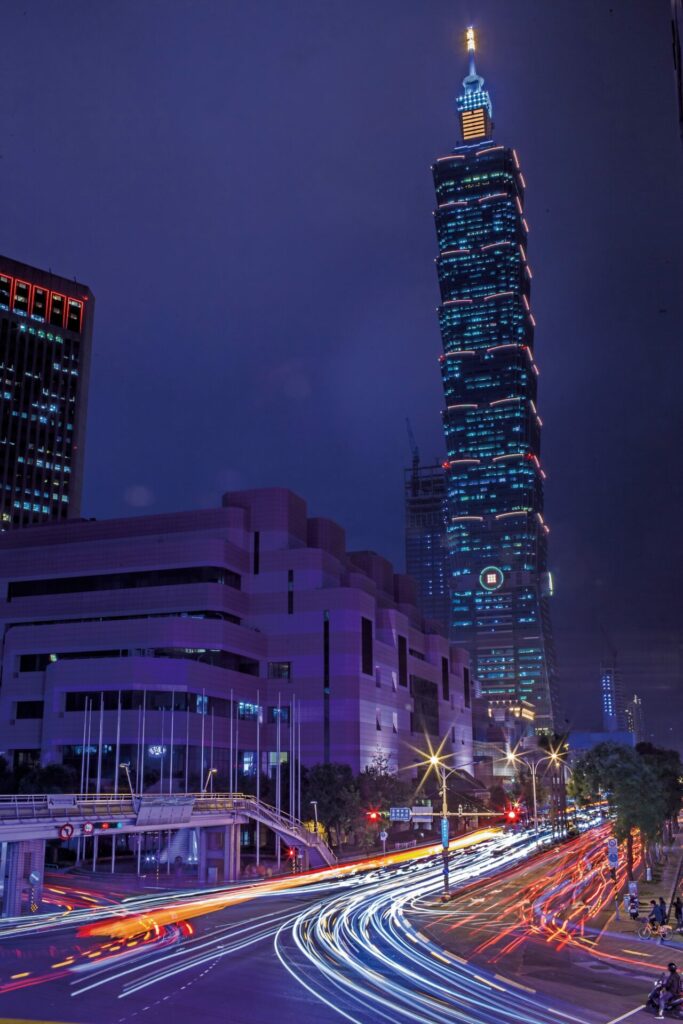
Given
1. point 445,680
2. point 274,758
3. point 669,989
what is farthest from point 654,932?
point 445,680

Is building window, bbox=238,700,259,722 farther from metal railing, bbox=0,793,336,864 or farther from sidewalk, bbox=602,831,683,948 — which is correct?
sidewalk, bbox=602,831,683,948

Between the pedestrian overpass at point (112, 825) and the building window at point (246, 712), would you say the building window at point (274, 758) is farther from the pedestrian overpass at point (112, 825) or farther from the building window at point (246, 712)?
the pedestrian overpass at point (112, 825)

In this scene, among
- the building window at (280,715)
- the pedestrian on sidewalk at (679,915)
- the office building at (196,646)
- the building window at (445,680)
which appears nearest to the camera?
the pedestrian on sidewalk at (679,915)

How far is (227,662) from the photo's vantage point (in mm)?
126812

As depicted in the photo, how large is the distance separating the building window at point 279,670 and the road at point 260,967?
68286mm

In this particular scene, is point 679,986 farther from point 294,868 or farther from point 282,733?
point 282,733

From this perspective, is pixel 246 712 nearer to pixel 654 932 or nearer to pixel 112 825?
pixel 112 825

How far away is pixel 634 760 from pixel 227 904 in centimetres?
3506

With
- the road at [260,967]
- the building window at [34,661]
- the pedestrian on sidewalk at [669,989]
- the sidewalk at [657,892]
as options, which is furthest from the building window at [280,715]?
the pedestrian on sidewalk at [669,989]

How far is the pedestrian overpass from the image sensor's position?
173ft

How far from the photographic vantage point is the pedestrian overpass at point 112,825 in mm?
52750

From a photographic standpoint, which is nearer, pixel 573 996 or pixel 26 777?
pixel 573 996

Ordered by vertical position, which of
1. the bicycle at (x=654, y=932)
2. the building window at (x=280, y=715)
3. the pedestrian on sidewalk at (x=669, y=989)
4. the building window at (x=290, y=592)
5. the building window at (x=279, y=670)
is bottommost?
the bicycle at (x=654, y=932)

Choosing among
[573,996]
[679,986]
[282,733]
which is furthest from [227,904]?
[282,733]
